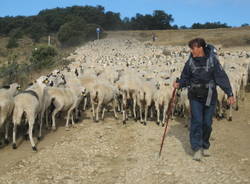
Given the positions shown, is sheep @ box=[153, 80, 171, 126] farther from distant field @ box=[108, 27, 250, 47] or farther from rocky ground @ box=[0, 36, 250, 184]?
distant field @ box=[108, 27, 250, 47]

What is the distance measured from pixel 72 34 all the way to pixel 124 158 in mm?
53470

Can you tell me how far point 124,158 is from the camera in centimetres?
838

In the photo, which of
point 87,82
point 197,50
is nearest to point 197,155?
point 197,50

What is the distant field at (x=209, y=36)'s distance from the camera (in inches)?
1779

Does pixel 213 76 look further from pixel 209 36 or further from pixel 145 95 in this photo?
pixel 209 36

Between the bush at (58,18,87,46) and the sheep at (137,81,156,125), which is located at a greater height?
the bush at (58,18,87,46)

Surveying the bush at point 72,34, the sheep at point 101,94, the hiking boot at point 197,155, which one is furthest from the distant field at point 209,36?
the hiking boot at point 197,155

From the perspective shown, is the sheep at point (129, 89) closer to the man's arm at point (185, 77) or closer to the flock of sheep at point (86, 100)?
the flock of sheep at point (86, 100)

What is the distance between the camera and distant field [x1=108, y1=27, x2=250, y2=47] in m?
45.2

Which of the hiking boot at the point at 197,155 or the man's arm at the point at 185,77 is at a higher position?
the man's arm at the point at 185,77

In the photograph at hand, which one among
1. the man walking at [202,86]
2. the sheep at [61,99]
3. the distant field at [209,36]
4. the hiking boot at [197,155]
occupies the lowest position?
the hiking boot at [197,155]

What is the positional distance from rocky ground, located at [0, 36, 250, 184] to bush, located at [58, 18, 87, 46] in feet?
158

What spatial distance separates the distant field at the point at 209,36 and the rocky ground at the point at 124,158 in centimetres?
3505

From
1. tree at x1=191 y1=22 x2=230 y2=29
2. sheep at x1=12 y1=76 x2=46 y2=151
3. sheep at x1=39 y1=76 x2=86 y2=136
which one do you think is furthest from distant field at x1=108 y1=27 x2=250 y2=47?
sheep at x1=12 y1=76 x2=46 y2=151
